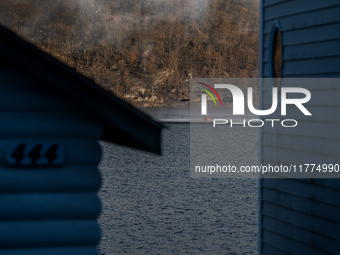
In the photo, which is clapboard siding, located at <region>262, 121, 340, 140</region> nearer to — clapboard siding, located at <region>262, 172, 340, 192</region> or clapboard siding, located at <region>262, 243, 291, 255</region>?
clapboard siding, located at <region>262, 172, 340, 192</region>

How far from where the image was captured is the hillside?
8719 cm

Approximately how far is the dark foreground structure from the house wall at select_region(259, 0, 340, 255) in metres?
2.62

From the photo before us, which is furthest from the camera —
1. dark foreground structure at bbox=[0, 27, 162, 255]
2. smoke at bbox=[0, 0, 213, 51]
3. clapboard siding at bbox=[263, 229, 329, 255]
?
smoke at bbox=[0, 0, 213, 51]

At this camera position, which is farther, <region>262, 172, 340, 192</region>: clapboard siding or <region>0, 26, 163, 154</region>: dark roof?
<region>262, 172, 340, 192</region>: clapboard siding

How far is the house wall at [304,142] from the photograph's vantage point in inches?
204

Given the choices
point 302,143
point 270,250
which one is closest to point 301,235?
point 270,250

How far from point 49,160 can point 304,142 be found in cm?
338

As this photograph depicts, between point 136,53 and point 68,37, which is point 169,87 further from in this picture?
point 68,37

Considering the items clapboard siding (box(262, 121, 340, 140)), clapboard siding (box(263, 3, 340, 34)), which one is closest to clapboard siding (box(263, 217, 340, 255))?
clapboard siding (box(262, 121, 340, 140))

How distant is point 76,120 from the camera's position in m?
3.51

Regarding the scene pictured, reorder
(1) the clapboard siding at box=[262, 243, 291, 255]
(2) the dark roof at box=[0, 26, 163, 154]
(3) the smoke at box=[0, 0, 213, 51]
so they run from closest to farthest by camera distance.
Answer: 1. (2) the dark roof at box=[0, 26, 163, 154]
2. (1) the clapboard siding at box=[262, 243, 291, 255]
3. (3) the smoke at box=[0, 0, 213, 51]

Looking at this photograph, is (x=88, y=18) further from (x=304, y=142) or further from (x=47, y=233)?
(x=47, y=233)

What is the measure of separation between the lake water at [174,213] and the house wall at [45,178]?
15.7 ft

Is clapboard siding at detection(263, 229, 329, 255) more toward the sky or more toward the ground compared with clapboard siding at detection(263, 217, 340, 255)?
more toward the ground
